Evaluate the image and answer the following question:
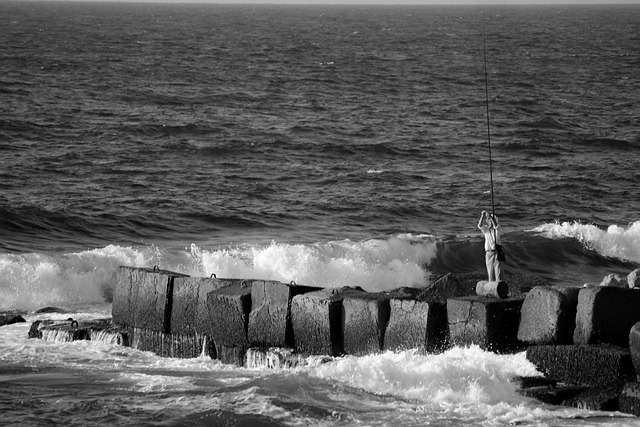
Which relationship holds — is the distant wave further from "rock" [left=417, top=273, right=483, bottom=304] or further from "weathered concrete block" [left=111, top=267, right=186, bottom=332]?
"rock" [left=417, top=273, right=483, bottom=304]

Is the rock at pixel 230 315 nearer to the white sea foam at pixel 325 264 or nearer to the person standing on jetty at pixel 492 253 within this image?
the person standing on jetty at pixel 492 253

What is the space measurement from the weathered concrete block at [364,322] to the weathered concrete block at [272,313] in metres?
0.67

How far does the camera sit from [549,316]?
38.6 feet

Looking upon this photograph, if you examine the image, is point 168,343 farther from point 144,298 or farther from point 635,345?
point 635,345

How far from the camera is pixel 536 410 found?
11.0 m

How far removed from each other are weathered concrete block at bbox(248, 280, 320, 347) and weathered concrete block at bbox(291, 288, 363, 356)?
81 mm

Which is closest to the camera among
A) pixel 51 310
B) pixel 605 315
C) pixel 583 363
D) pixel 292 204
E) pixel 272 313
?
pixel 583 363

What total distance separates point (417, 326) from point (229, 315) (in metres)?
2.35

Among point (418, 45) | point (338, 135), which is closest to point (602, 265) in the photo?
point (338, 135)

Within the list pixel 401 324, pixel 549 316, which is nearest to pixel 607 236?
pixel 549 316

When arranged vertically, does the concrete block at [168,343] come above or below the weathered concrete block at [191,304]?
below

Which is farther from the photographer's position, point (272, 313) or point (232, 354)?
point (232, 354)

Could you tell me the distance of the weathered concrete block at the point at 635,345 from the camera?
1095cm

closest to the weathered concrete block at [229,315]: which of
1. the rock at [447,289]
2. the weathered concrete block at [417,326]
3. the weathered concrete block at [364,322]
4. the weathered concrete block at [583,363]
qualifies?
the weathered concrete block at [364,322]
